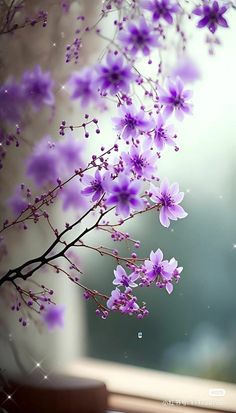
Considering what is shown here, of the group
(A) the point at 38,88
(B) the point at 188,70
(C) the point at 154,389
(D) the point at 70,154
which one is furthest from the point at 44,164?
(C) the point at 154,389

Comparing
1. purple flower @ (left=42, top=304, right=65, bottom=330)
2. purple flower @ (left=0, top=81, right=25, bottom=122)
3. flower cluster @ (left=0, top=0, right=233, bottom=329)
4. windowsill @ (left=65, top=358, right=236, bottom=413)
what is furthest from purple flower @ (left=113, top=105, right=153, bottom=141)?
windowsill @ (left=65, top=358, right=236, bottom=413)

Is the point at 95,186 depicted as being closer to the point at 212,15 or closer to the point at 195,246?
the point at 195,246

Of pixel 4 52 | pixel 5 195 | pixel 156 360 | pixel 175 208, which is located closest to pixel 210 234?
pixel 175 208

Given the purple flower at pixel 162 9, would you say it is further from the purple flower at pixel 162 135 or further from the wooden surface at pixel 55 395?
the wooden surface at pixel 55 395

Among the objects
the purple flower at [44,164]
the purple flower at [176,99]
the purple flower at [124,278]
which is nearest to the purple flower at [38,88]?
the purple flower at [44,164]

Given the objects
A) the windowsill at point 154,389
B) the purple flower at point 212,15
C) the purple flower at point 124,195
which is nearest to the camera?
the purple flower at point 124,195

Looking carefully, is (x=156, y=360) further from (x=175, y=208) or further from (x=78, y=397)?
(x=175, y=208)

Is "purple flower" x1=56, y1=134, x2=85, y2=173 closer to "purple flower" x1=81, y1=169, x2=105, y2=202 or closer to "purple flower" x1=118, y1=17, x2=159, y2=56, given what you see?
"purple flower" x1=81, y1=169, x2=105, y2=202
